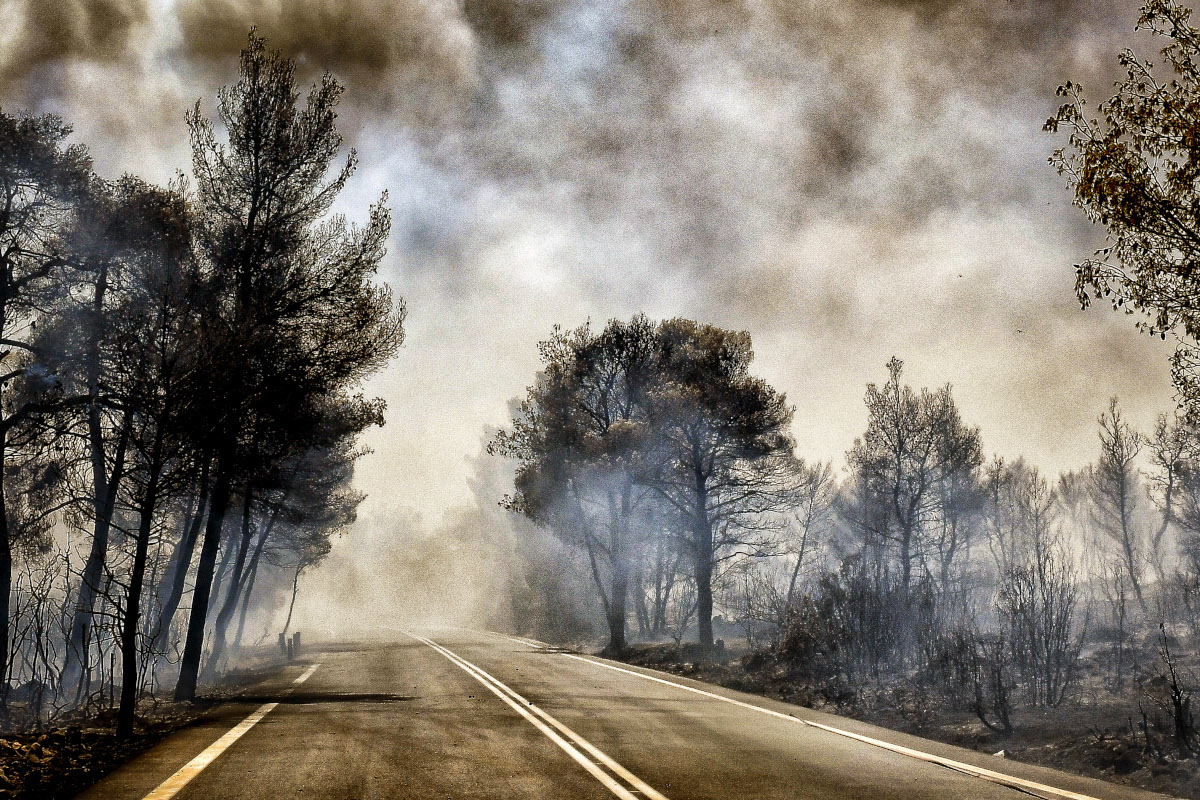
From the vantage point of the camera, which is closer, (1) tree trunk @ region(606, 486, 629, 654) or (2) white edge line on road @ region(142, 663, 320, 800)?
(2) white edge line on road @ region(142, 663, 320, 800)

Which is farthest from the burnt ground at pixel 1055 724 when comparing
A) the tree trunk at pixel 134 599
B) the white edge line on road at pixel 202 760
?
the tree trunk at pixel 134 599

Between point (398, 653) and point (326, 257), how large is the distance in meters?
12.8

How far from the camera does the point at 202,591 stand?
51.2 ft

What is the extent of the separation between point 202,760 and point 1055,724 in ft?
32.8

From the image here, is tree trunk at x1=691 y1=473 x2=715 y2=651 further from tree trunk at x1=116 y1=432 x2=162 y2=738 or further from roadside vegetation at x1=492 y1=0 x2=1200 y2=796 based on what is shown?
tree trunk at x1=116 y1=432 x2=162 y2=738

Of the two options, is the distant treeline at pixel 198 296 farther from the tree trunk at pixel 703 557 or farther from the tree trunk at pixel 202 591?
the tree trunk at pixel 703 557

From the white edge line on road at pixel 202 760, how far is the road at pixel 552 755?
0.07ft

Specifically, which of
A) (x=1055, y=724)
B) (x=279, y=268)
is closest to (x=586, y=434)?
(x=279, y=268)

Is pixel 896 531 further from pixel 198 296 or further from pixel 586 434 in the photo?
pixel 198 296

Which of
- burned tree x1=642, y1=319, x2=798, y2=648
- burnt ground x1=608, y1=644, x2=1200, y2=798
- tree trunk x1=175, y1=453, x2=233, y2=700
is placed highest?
burned tree x1=642, y1=319, x2=798, y2=648

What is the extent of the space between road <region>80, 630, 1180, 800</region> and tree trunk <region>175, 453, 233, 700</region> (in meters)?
1.78

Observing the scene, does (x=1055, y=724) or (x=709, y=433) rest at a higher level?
(x=709, y=433)

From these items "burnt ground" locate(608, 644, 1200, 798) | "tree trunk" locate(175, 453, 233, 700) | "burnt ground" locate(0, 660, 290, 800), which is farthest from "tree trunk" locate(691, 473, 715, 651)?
"burnt ground" locate(0, 660, 290, 800)

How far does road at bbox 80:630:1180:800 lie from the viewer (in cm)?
636
